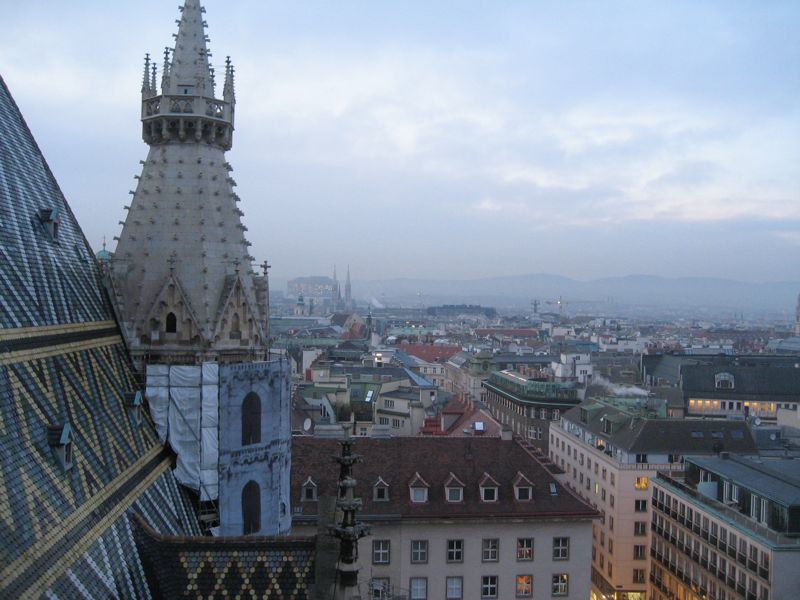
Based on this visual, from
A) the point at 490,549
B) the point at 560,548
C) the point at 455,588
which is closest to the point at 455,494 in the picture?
the point at 490,549

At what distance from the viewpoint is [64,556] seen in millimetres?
15719

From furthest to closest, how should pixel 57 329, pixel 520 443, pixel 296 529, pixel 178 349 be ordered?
pixel 520 443 → pixel 296 529 → pixel 178 349 → pixel 57 329

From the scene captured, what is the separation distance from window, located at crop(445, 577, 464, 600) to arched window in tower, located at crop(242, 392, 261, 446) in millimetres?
28503

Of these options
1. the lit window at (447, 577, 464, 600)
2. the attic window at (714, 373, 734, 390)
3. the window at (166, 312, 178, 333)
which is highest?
the window at (166, 312, 178, 333)

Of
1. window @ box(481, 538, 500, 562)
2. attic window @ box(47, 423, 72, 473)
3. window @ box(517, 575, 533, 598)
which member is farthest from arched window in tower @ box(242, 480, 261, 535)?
window @ box(517, 575, 533, 598)

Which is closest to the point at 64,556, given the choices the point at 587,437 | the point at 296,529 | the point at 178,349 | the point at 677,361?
the point at 178,349

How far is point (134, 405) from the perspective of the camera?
2384 centimetres

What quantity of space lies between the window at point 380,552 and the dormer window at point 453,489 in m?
4.85

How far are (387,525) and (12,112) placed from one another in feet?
117

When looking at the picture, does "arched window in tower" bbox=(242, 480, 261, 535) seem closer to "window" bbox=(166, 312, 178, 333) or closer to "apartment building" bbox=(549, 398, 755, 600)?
"window" bbox=(166, 312, 178, 333)

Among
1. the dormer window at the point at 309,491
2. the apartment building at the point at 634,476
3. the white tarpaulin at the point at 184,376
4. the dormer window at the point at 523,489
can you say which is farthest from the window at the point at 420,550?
the white tarpaulin at the point at 184,376

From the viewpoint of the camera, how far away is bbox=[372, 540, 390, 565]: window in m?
51.7

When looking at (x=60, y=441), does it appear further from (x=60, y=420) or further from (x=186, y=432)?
(x=186, y=432)

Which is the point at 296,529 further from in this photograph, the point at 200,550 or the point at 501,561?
the point at 200,550
